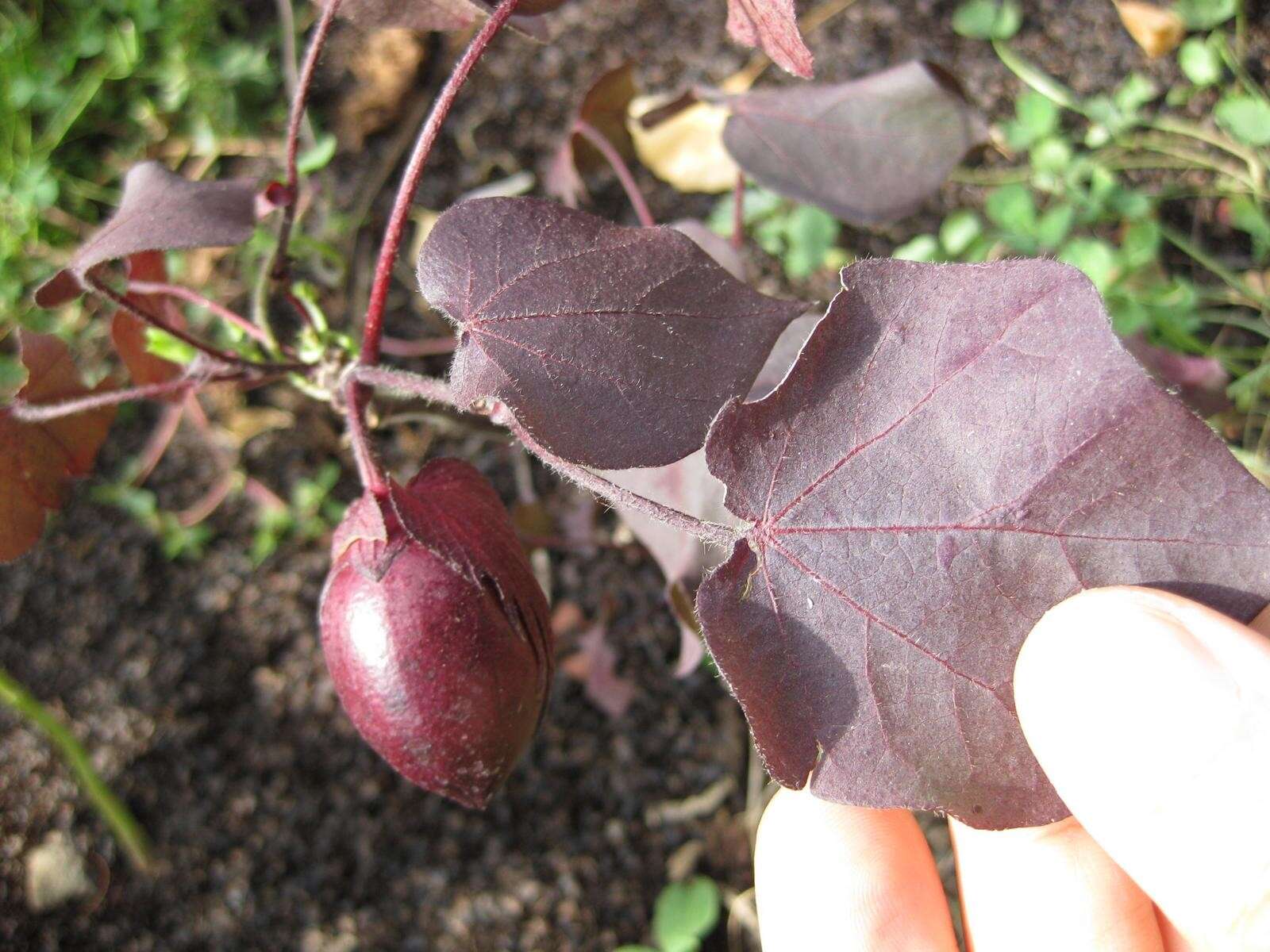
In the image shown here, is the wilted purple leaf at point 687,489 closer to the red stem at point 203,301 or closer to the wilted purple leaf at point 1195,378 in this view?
the red stem at point 203,301

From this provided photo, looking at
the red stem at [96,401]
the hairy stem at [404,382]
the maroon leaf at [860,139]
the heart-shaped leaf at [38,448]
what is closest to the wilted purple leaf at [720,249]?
the maroon leaf at [860,139]

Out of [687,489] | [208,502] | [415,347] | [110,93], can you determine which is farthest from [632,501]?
[110,93]

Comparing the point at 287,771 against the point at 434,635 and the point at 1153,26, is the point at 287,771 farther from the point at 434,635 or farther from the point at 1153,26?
the point at 1153,26

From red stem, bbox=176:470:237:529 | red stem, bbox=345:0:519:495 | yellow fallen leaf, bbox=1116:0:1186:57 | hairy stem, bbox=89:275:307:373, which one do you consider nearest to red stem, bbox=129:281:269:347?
hairy stem, bbox=89:275:307:373

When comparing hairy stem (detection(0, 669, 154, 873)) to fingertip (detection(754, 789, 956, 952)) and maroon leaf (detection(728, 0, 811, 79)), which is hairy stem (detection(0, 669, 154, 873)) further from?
maroon leaf (detection(728, 0, 811, 79))

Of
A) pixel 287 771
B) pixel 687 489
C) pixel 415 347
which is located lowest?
pixel 287 771

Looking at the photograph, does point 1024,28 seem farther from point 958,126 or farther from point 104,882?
point 104,882
